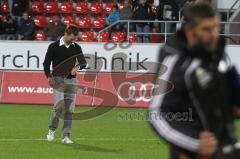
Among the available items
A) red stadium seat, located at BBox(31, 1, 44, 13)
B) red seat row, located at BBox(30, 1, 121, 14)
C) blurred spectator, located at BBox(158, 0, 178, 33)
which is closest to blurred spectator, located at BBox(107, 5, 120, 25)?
blurred spectator, located at BBox(158, 0, 178, 33)

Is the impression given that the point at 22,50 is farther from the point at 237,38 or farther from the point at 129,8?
the point at 237,38

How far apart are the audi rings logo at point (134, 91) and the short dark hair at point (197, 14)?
18058mm

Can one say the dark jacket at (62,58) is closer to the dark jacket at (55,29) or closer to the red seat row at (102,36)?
the red seat row at (102,36)

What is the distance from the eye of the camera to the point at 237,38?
29.8 m

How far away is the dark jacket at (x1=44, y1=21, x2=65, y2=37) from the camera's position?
95.5ft

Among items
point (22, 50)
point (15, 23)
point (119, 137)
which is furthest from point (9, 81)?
point (119, 137)

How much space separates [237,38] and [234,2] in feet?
8.29

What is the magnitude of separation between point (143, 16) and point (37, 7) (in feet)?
19.5

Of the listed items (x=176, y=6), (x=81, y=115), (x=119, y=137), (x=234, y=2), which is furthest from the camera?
(x=234, y=2)

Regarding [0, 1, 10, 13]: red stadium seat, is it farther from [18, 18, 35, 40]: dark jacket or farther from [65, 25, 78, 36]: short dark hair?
[65, 25, 78, 36]: short dark hair

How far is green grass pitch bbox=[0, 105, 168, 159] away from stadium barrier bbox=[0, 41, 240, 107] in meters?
1.27

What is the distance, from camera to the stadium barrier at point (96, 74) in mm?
23719

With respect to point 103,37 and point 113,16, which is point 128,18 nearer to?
point 113,16

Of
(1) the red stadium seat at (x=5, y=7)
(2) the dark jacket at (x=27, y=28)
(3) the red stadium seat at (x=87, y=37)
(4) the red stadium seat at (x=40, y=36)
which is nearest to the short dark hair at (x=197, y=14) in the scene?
(3) the red stadium seat at (x=87, y=37)
